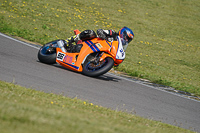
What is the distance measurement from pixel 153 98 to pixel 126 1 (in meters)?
20.8

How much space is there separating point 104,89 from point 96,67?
3.00 feet

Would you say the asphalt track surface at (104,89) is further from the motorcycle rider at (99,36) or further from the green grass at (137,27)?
the green grass at (137,27)

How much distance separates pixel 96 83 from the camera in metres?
7.53

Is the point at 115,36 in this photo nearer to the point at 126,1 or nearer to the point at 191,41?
the point at 191,41

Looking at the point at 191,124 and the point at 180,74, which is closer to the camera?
the point at 191,124

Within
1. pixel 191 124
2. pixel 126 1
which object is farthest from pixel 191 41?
pixel 191 124

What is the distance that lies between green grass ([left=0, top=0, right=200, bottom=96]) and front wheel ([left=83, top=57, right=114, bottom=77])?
8.05ft

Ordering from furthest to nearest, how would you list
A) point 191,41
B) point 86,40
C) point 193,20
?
point 193,20
point 191,41
point 86,40

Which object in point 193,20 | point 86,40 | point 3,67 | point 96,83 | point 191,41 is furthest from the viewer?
point 193,20

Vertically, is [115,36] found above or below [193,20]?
below

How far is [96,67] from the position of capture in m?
7.85

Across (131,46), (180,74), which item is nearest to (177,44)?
(131,46)

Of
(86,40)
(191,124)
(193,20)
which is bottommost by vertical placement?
(191,124)

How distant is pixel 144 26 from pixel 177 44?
3568 millimetres
